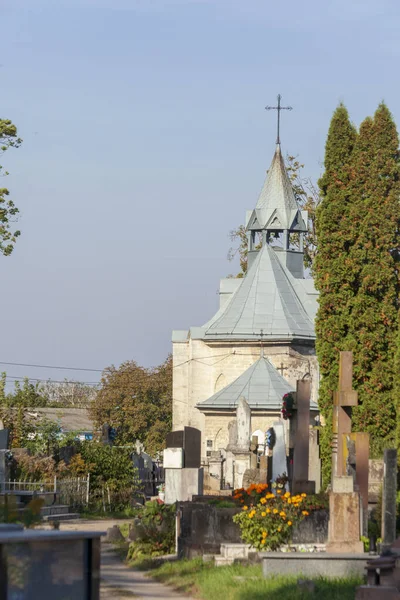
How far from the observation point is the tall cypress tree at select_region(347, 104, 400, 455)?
25828mm

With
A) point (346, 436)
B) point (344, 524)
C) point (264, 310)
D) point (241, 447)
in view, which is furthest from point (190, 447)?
point (264, 310)

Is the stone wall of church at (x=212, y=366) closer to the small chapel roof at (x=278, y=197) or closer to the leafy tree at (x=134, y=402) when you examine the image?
the small chapel roof at (x=278, y=197)

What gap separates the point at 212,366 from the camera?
54.0 metres

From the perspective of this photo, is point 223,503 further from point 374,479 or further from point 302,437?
point 374,479

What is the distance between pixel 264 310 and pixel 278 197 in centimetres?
626

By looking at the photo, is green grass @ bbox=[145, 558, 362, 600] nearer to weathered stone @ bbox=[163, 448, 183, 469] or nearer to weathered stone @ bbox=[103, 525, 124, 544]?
weathered stone @ bbox=[103, 525, 124, 544]

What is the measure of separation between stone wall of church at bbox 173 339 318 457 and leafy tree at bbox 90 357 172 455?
10.2 meters

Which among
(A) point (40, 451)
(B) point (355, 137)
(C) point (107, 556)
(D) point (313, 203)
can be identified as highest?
(D) point (313, 203)

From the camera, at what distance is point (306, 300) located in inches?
2201

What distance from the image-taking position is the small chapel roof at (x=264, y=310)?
52656mm

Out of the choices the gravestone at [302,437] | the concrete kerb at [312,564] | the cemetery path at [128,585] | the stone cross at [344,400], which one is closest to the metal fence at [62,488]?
the gravestone at [302,437]

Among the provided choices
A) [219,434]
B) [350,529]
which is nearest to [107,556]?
[350,529]

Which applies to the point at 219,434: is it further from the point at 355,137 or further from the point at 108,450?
the point at 355,137

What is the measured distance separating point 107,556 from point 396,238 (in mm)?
13220
